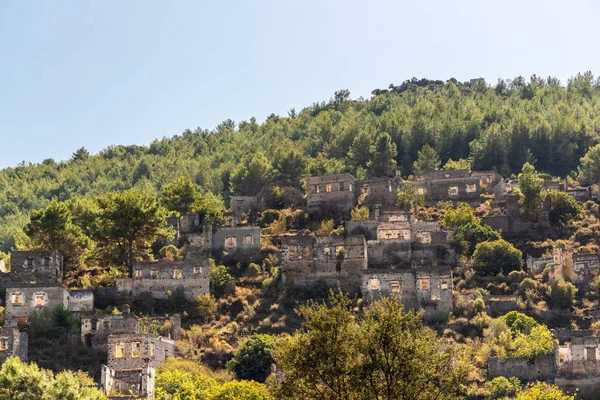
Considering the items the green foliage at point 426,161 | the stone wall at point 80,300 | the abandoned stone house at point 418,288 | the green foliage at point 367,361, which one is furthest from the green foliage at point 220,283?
the green foliage at point 367,361

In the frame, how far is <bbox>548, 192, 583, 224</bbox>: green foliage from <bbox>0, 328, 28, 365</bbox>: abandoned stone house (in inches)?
1694

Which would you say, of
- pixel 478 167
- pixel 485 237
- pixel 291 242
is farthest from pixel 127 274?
pixel 478 167

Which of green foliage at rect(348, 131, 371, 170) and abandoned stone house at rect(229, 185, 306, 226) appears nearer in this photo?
abandoned stone house at rect(229, 185, 306, 226)

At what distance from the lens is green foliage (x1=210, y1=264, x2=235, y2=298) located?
236 ft

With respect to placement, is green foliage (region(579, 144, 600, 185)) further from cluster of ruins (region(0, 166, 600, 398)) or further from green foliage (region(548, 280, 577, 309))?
green foliage (region(548, 280, 577, 309))

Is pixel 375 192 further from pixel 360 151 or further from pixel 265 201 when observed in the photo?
pixel 360 151

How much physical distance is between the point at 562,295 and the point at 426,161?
119 feet

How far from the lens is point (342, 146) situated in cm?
11419

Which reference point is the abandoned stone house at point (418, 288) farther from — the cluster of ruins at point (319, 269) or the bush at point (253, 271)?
the bush at point (253, 271)

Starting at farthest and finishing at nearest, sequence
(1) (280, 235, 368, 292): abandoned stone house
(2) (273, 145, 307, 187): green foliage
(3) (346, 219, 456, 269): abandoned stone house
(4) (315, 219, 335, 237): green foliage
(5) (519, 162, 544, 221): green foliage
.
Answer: (2) (273, 145, 307, 187): green foliage → (5) (519, 162, 544, 221): green foliage → (4) (315, 219, 335, 237): green foliage → (3) (346, 219, 456, 269): abandoned stone house → (1) (280, 235, 368, 292): abandoned stone house

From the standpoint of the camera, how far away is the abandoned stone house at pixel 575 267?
7438cm

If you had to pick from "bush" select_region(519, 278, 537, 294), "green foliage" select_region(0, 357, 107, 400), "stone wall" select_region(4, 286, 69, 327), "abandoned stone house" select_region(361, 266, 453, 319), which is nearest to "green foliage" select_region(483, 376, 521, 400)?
"abandoned stone house" select_region(361, 266, 453, 319)

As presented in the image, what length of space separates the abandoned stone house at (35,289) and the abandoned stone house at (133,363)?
730 centimetres

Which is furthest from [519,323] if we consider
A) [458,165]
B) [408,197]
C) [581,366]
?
[458,165]
